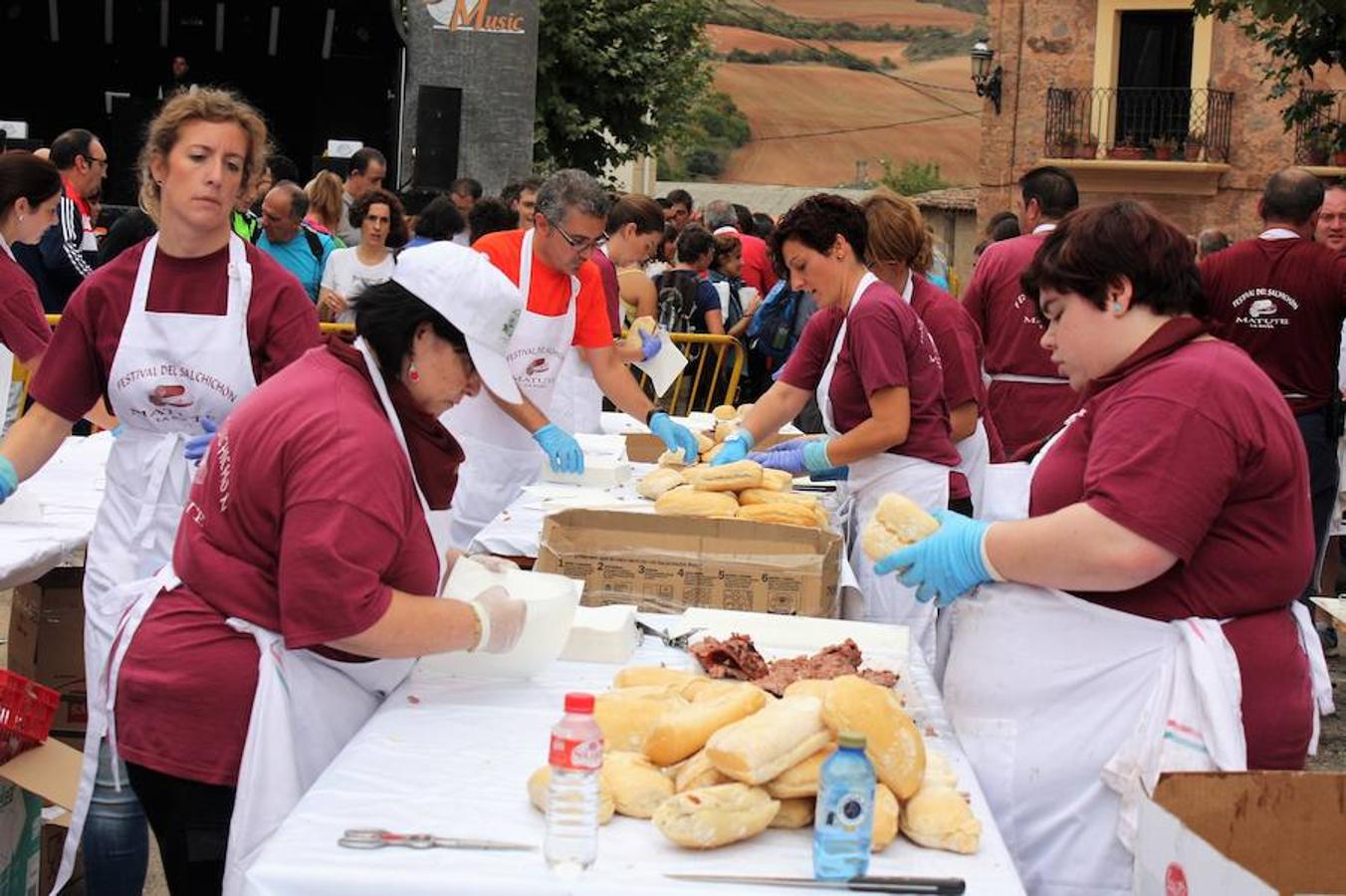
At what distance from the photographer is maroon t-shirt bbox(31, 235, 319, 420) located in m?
3.63

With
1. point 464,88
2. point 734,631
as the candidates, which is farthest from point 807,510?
point 464,88

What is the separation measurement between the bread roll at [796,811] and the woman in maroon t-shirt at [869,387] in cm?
213

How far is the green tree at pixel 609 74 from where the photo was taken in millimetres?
22828

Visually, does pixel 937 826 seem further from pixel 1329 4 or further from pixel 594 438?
pixel 1329 4

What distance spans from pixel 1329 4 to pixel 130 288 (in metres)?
5.71

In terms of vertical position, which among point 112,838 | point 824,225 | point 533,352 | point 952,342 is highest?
point 824,225

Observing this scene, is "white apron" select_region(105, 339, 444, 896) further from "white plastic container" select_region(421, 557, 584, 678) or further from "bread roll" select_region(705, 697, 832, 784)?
"bread roll" select_region(705, 697, 832, 784)

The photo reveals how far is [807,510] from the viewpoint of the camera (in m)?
4.36

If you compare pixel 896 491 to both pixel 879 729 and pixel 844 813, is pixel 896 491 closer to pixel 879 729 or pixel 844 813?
pixel 879 729

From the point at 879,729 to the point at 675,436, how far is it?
320 centimetres

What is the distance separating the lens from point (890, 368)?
14.8 ft

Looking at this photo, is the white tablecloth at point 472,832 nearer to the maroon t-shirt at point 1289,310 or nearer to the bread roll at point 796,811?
the bread roll at point 796,811

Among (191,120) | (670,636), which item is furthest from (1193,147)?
(670,636)

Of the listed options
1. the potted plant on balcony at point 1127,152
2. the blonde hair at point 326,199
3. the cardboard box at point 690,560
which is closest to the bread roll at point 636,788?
the cardboard box at point 690,560
